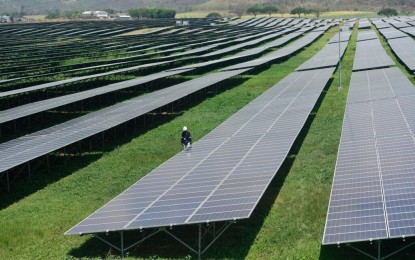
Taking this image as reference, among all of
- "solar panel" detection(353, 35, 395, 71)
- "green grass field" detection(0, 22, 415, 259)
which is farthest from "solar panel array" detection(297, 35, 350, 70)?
"green grass field" detection(0, 22, 415, 259)

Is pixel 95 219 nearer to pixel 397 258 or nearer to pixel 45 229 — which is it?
pixel 45 229

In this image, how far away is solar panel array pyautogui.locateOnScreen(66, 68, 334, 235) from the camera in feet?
48.9

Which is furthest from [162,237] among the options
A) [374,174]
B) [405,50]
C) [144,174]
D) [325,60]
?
[405,50]

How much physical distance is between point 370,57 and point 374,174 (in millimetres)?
40122

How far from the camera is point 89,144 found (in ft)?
90.4

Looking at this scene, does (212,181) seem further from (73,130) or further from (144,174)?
(73,130)

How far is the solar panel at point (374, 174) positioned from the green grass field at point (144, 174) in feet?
3.75

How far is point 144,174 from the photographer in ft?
75.6

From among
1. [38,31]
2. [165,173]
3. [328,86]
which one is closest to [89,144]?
[165,173]

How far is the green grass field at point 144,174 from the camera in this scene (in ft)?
50.6

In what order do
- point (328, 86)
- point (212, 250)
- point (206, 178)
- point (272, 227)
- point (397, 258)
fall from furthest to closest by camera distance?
point (328, 86)
point (206, 178)
point (272, 227)
point (212, 250)
point (397, 258)

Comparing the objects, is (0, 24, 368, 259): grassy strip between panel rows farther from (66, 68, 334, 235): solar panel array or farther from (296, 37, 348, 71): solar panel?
(296, 37, 348, 71): solar panel

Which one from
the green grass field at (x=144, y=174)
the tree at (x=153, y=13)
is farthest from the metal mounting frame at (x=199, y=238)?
the tree at (x=153, y=13)

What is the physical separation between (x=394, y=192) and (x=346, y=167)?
334 cm
